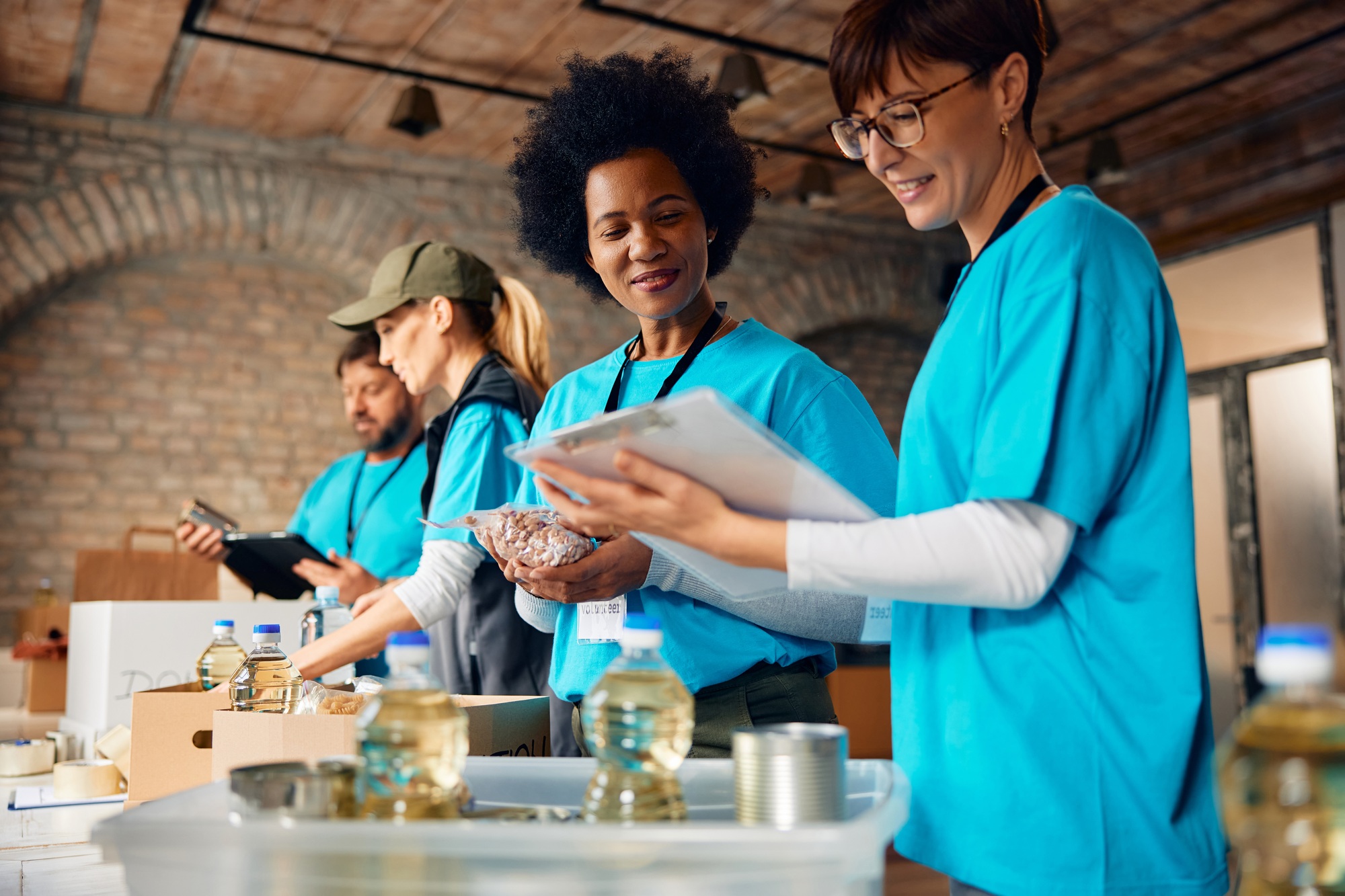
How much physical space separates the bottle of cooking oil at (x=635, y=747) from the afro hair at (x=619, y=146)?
0.93m

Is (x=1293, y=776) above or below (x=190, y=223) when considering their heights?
below

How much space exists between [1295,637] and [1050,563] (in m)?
0.19

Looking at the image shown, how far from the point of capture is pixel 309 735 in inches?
48.2

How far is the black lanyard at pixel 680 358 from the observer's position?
1414 millimetres

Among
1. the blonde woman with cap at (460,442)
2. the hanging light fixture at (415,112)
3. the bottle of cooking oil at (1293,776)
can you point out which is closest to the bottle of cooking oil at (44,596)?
the hanging light fixture at (415,112)

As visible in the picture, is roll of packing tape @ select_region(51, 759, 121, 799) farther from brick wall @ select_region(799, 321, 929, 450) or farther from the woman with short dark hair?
brick wall @ select_region(799, 321, 929, 450)

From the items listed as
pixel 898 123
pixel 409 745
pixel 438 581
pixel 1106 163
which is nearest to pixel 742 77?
pixel 1106 163

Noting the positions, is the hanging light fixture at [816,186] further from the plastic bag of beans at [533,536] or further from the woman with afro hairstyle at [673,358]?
the plastic bag of beans at [533,536]

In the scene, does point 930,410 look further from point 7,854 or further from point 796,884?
point 7,854

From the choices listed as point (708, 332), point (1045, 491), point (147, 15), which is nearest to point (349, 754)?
point (708, 332)

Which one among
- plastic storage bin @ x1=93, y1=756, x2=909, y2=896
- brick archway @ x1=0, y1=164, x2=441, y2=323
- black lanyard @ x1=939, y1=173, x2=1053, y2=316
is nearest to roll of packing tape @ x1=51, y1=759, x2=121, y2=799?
plastic storage bin @ x1=93, y1=756, x2=909, y2=896

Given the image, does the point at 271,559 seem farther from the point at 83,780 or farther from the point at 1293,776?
the point at 1293,776

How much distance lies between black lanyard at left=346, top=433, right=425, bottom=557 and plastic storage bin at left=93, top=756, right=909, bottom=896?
6.02 feet

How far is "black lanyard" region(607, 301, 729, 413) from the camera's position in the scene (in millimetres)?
1414
